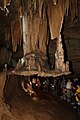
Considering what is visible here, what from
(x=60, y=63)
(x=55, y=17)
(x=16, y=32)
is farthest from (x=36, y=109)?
(x=55, y=17)

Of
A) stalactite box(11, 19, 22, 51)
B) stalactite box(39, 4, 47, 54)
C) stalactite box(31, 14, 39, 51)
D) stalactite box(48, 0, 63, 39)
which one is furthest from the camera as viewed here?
stalactite box(11, 19, 22, 51)

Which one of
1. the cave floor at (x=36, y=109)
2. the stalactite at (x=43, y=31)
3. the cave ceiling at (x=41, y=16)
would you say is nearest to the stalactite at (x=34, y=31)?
the cave ceiling at (x=41, y=16)

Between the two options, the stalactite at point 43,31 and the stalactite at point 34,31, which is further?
the stalactite at point 43,31

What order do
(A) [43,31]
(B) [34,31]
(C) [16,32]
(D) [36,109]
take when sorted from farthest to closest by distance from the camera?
1. (C) [16,32]
2. (D) [36,109]
3. (A) [43,31]
4. (B) [34,31]

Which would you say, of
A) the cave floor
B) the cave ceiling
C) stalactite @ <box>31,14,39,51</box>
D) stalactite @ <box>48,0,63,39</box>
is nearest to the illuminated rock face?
the cave ceiling

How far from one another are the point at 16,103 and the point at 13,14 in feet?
9.48

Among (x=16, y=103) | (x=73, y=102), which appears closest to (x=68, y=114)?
(x=73, y=102)

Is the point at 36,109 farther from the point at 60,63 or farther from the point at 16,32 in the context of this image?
the point at 16,32

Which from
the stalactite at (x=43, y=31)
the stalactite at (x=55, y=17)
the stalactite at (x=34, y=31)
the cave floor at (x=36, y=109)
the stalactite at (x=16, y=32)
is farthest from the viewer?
the stalactite at (x=16, y=32)

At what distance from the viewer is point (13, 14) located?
7945 mm

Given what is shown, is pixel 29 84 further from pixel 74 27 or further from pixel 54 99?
pixel 74 27

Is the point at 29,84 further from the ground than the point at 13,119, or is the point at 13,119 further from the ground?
the point at 29,84

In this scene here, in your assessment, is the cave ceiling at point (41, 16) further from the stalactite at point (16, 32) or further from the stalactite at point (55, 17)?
the stalactite at point (16, 32)

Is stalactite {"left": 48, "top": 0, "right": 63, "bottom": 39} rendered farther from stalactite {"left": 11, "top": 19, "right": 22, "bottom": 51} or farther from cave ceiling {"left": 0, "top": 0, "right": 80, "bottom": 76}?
stalactite {"left": 11, "top": 19, "right": 22, "bottom": 51}
